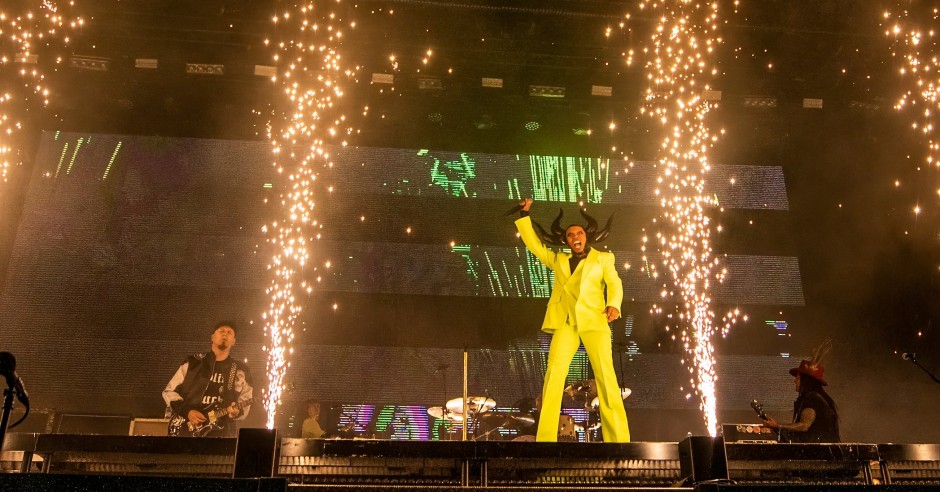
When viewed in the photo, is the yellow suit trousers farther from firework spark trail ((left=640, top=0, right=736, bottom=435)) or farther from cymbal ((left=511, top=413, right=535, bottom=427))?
firework spark trail ((left=640, top=0, right=736, bottom=435))

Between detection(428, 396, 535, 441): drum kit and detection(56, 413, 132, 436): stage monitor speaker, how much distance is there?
305cm

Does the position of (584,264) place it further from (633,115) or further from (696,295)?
(633,115)

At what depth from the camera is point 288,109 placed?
8922 mm

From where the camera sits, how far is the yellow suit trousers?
4836mm

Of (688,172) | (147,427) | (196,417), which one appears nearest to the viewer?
(196,417)

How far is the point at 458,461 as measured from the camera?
10.6ft

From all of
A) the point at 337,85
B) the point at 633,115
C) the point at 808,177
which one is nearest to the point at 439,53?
Answer: the point at 337,85

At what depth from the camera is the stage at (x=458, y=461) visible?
290 centimetres

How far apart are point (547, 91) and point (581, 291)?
4.32 m

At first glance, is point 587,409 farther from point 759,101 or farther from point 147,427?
point 759,101

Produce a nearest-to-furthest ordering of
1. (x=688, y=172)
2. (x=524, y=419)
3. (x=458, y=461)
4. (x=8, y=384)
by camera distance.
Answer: (x=8, y=384) → (x=458, y=461) → (x=524, y=419) → (x=688, y=172)

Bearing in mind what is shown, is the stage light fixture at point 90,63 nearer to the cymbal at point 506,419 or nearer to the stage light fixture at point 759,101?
the cymbal at point 506,419

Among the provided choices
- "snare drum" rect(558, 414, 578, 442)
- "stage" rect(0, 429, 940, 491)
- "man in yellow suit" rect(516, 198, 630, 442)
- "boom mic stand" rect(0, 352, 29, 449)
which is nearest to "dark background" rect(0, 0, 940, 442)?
"snare drum" rect(558, 414, 578, 442)

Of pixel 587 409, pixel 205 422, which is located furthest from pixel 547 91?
pixel 205 422
